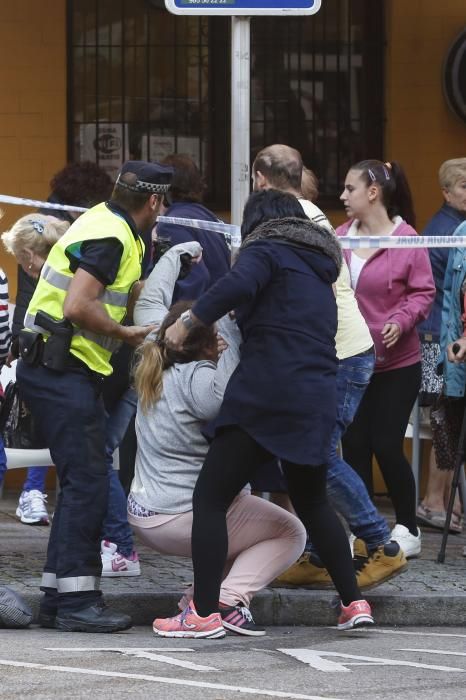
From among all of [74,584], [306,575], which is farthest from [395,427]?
[74,584]

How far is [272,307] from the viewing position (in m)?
6.49

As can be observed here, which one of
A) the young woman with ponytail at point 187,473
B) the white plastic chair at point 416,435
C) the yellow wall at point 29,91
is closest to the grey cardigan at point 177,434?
the young woman with ponytail at point 187,473

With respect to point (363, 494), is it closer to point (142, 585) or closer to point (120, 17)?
point (142, 585)

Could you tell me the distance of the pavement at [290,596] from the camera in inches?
283

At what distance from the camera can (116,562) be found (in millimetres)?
7625

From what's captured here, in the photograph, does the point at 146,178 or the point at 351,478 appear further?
the point at 351,478

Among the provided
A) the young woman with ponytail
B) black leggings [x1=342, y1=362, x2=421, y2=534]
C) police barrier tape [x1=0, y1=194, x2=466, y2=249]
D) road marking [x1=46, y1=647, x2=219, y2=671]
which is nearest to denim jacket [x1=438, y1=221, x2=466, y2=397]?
black leggings [x1=342, y1=362, x2=421, y2=534]

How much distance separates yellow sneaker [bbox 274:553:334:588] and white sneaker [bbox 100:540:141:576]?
69 centimetres

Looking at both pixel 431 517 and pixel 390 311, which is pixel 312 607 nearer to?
pixel 390 311

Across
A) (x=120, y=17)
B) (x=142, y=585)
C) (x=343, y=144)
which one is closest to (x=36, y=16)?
(x=120, y=17)

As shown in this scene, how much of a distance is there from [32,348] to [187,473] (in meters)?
0.81

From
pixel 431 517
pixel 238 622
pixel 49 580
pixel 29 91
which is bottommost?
pixel 431 517

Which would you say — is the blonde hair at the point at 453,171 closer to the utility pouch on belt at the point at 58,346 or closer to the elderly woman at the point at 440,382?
the elderly woman at the point at 440,382

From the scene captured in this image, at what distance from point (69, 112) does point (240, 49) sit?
337 cm
